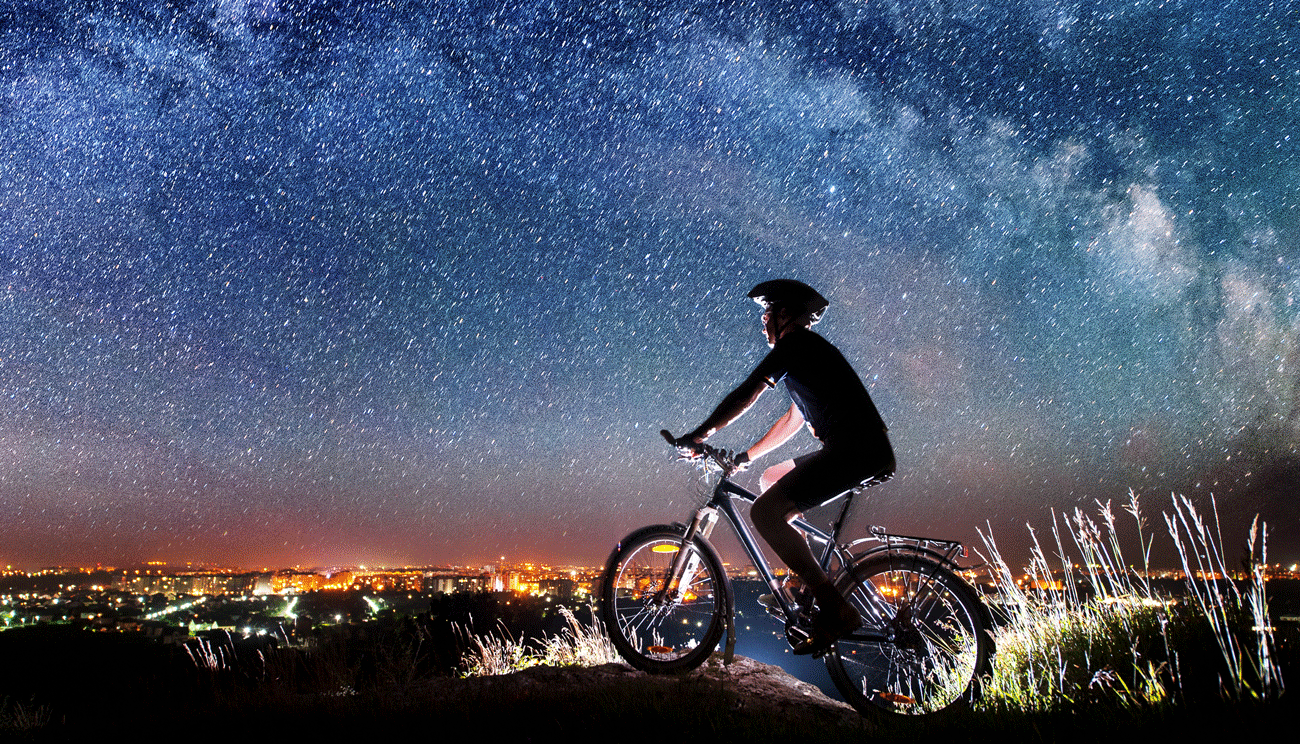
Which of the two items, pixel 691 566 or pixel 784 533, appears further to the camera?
pixel 691 566

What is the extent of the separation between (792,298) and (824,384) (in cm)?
64

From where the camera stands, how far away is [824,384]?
12.0ft

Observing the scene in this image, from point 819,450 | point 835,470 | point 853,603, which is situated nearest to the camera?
point 835,470

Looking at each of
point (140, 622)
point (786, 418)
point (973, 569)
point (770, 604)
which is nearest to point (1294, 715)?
point (973, 569)

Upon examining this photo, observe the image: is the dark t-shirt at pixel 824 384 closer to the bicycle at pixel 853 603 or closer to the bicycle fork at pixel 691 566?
the bicycle at pixel 853 603

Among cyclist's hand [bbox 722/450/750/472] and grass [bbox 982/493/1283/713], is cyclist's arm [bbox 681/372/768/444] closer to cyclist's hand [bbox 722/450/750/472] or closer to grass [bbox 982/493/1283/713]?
cyclist's hand [bbox 722/450/750/472]

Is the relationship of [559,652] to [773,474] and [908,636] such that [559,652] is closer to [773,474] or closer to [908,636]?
[773,474]

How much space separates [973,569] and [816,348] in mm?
1552

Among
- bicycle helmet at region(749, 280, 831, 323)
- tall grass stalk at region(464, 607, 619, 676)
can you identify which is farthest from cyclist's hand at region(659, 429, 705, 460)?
tall grass stalk at region(464, 607, 619, 676)

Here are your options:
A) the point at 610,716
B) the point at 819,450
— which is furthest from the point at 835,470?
the point at 610,716

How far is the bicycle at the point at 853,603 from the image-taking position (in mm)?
3576

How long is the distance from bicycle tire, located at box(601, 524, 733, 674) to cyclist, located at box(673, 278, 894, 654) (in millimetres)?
631

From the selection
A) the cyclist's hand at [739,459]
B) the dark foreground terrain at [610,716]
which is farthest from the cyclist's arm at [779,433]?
the dark foreground terrain at [610,716]

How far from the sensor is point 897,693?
355 centimetres
